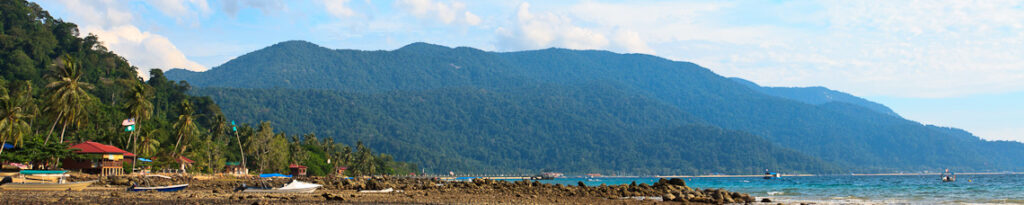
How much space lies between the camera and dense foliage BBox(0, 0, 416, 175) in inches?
2467

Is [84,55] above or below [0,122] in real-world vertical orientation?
above

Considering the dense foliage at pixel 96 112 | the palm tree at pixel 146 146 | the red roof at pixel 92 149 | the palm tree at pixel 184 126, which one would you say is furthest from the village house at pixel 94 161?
the palm tree at pixel 184 126

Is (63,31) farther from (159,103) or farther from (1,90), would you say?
(1,90)

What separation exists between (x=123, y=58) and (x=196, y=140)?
70.7 meters

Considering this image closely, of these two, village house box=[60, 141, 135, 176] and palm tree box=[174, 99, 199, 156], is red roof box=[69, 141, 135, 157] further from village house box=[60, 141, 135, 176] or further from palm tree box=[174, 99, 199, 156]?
palm tree box=[174, 99, 199, 156]

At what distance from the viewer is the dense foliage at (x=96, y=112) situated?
62656 millimetres

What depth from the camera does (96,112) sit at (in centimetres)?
9956

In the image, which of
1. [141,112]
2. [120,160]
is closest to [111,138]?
[141,112]

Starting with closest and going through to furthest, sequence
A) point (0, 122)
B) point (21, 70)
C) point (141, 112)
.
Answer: point (0, 122) < point (141, 112) < point (21, 70)

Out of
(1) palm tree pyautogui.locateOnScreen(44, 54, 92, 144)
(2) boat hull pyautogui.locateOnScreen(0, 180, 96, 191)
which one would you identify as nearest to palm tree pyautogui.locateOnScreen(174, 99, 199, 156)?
(1) palm tree pyautogui.locateOnScreen(44, 54, 92, 144)

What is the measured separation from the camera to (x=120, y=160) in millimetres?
70250

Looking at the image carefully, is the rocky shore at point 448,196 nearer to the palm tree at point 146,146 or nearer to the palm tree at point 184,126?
the palm tree at point 146,146

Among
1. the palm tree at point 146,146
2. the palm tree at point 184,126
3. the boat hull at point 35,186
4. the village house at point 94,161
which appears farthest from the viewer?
the palm tree at point 184,126

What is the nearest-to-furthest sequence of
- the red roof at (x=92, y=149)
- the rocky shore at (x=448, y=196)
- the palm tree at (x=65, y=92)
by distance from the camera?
the rocky shore at (x=448, y=196) < the palm tree at (x=65, y=92) < the red roof at (x=92, y=149)
